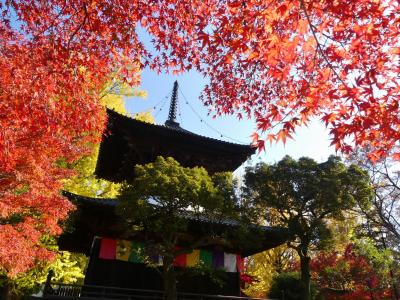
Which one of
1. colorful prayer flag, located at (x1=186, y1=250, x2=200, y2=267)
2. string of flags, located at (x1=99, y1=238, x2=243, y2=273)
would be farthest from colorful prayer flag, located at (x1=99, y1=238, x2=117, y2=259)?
colorful prayer flag, located at (x1=186, y1=250, x2=200, y2=267)

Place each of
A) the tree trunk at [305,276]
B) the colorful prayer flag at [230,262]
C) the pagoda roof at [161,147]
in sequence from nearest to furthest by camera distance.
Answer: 1. the pagoda roof at [161,147]
2. the colorful prayer flag at [230,262]
3. the tree trunk at [305,276]

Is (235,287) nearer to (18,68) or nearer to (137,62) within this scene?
(137,62)

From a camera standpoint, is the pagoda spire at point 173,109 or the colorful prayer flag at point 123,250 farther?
the pagoda spire at point 173,109

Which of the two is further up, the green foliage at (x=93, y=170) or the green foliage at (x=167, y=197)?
the green foliage at (x=93, y=170)

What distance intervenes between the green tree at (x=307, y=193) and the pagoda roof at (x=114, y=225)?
2899 mm

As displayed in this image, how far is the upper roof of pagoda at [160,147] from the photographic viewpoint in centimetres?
1111

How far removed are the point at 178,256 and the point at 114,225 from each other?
2347 millimetres

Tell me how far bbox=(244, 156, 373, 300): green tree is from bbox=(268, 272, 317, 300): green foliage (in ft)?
4.64

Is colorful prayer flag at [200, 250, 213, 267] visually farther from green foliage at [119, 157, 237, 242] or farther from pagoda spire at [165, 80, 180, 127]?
pagoda spire at [165, 80, 180, 127]

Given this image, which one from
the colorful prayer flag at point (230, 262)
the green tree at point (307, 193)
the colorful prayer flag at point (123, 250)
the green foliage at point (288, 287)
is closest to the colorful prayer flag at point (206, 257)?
the colorful prayer flag at point (230, 262)

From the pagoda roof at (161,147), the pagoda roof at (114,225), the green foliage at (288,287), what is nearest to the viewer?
the pagoda roof at (114,225)

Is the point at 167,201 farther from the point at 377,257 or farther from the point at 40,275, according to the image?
the point at 377,257

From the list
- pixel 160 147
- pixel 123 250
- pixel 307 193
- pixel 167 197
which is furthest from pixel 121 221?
pixel 307 193

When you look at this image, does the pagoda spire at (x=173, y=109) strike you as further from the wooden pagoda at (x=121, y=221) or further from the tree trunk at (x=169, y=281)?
the tree trunk at (x=169, y=281)
